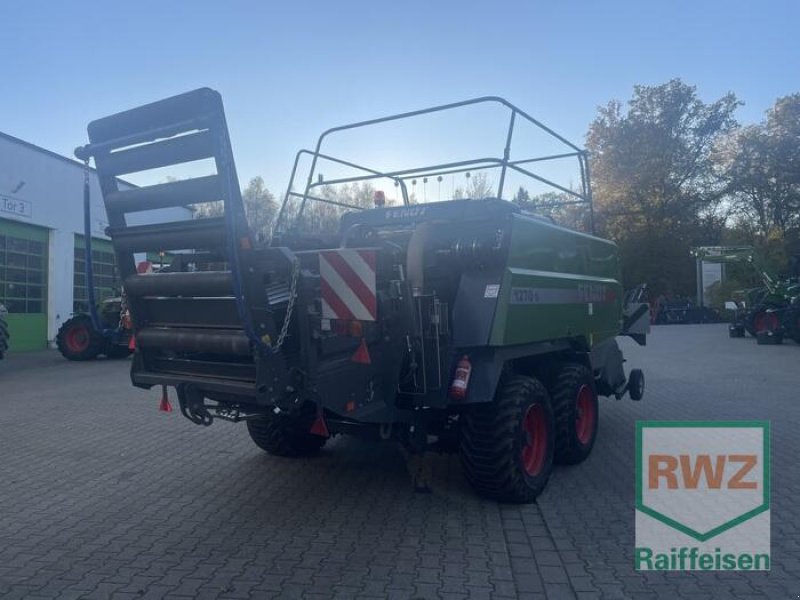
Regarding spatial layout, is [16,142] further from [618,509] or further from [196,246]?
[618,509]

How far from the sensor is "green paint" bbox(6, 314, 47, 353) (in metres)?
18.3

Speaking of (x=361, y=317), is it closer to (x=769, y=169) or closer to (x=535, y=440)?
(x=535, y=440)

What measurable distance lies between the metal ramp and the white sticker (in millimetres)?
1443

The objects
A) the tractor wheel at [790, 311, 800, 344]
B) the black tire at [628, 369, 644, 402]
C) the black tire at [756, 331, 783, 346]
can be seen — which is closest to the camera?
the black tire at [628, 369, 644, 402]

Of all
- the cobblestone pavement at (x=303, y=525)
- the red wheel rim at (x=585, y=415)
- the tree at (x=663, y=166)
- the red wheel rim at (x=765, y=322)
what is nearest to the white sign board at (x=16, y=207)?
the cobblestone pavement at (x=303, y=525)

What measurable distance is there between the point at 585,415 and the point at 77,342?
525 inches

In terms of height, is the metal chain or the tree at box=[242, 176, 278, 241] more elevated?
the tree at box=[242, 176, 278, 241]

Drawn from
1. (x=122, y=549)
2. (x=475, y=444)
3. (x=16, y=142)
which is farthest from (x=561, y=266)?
(x=16, y=142)

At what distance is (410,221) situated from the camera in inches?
246

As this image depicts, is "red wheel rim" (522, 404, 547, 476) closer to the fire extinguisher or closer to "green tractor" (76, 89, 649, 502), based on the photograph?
"green tractor" (76, 89, 649, 502)

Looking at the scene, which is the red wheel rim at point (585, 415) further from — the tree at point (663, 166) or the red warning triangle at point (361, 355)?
the tree at point (663, 166)

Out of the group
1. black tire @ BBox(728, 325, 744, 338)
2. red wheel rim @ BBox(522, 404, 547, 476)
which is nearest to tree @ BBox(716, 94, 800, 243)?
black tire @ BBox(728, 325, 744, 338)

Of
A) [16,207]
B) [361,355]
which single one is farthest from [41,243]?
[361,355]

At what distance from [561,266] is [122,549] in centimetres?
390
